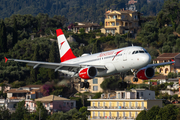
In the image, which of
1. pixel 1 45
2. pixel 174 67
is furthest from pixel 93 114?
pixel 1 45

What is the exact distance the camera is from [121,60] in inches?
2108

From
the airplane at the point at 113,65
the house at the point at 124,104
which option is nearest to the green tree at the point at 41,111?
the house at the point at 124,104

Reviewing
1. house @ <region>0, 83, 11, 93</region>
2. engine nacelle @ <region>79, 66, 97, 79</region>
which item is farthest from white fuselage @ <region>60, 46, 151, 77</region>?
house @ <region>0, 83, 11, 93</region>

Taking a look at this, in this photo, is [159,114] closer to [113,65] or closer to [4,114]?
[113,65]

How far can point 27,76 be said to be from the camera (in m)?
158

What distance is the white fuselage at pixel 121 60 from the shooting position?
5122 centimetres

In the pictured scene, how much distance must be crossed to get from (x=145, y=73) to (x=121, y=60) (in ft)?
16.0

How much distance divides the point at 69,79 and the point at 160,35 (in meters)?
128

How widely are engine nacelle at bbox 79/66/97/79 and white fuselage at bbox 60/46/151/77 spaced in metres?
0.93

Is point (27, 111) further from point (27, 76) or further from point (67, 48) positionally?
point (67, 48)

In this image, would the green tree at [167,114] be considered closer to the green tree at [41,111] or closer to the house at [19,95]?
the green tree at [41,111]

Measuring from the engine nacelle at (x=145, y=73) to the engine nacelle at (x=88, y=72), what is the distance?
603 cm

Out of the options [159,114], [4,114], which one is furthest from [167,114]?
[4,114]

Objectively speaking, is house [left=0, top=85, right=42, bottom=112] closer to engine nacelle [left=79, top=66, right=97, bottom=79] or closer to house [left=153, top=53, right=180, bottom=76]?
house [left=153, top=53, right=180, bottom=76]
